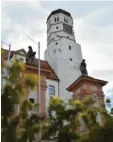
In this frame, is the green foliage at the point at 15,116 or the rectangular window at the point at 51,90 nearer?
the green foliage at the point at 15,116

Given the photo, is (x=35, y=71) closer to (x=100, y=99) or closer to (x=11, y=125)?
(x=100, y=99)

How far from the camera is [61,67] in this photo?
29.8m

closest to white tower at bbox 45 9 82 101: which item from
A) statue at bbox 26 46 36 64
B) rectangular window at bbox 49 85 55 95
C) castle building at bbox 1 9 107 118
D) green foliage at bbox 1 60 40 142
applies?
castle building at bbox 1 9 107 118

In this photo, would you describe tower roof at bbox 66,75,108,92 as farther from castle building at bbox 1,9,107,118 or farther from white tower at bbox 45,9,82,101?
white tower at bbox 45,9,82,101

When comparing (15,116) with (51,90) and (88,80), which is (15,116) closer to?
(88,80)

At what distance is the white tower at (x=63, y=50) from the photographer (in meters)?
29.3

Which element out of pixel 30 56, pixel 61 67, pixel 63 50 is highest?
pixel 63 50

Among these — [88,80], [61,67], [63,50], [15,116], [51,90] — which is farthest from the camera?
[63,50]

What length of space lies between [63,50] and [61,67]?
2.81 m

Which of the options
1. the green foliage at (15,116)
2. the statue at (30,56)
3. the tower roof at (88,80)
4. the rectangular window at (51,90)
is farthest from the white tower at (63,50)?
the green foliage at (15,116)

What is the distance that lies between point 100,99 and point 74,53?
929 cm

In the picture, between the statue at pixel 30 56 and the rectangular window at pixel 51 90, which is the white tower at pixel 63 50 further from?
the statue at pixel 30 56

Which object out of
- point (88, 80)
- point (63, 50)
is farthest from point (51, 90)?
point (63, 50)

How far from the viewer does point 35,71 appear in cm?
2367
